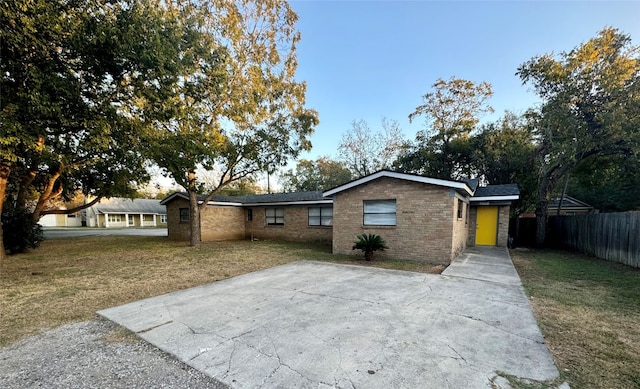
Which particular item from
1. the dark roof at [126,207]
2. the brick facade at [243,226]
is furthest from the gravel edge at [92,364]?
the dark roof at [126,207]

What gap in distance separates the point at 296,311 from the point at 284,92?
12.4 meters

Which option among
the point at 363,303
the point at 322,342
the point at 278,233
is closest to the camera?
the point at 322,342

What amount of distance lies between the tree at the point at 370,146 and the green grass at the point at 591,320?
60.6 feet

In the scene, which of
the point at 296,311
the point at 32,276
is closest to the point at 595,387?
the point at 296,311

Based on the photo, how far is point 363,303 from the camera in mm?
4816

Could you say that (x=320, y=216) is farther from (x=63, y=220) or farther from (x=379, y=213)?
(x=63, y=220)

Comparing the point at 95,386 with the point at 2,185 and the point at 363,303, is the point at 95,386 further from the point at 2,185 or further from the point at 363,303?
the point at 2,185

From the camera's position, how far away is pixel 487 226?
42.8 feet

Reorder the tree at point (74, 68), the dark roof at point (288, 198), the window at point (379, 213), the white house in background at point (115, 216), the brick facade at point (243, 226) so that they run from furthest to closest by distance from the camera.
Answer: the white house in background at point (115, 216)
the brick facade at point (243, 226)
the dark roof at point (288, 198)
the window at point (379, 213)
the tree at point (74, 68)

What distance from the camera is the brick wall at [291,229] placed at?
1524 cm

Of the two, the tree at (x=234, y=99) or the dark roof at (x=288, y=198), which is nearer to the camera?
the tree at (x=234, y=99)

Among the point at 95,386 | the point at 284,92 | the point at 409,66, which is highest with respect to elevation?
the point at 409,66

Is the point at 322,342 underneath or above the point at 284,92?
underneath

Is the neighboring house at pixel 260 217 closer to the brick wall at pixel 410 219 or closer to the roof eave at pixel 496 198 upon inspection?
A: the brick wall at pixel 410 219
